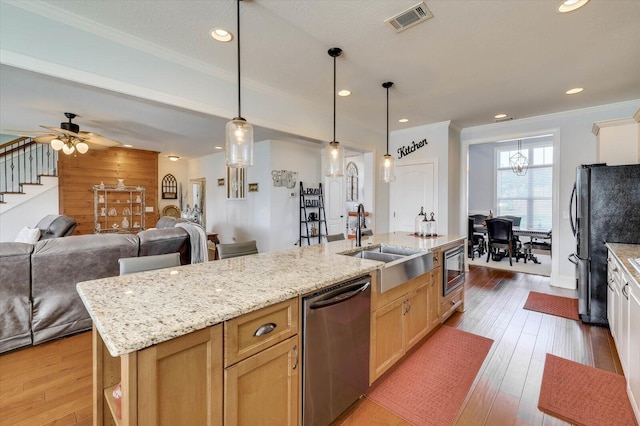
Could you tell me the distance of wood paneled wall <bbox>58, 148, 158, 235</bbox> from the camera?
6.20 m

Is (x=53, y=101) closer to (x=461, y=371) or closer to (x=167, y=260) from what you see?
(x=167, y=260)

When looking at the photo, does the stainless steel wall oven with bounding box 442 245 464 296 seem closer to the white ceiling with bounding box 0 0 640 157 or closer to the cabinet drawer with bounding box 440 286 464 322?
the cabinet drawer with bounding box 440 286 464 322

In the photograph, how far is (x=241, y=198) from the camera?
6.57 meters

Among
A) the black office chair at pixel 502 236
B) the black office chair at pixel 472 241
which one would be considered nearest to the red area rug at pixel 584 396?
the black office chair at pixel 502 236

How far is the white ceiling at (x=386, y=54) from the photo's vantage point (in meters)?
2.03

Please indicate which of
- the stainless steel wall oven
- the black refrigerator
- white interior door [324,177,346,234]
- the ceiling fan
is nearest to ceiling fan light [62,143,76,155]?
the ceiling fan

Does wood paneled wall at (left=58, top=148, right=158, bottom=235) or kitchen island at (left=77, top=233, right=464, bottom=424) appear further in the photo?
wood paneled wall at (left=58, top=148, right=158, bottom=235)

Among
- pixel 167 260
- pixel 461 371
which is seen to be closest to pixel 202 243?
pixel 167 260

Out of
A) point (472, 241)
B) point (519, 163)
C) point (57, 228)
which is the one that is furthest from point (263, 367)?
point (519, 163)

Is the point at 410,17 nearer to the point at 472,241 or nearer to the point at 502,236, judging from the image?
the point at 502,236

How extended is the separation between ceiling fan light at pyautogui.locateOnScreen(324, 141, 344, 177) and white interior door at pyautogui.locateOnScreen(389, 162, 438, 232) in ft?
9.75

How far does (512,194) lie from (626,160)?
476cm

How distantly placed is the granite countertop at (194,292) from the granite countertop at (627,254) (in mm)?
1556

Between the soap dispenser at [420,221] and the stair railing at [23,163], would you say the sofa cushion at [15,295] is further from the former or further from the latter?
the stair railing at [23,163]
